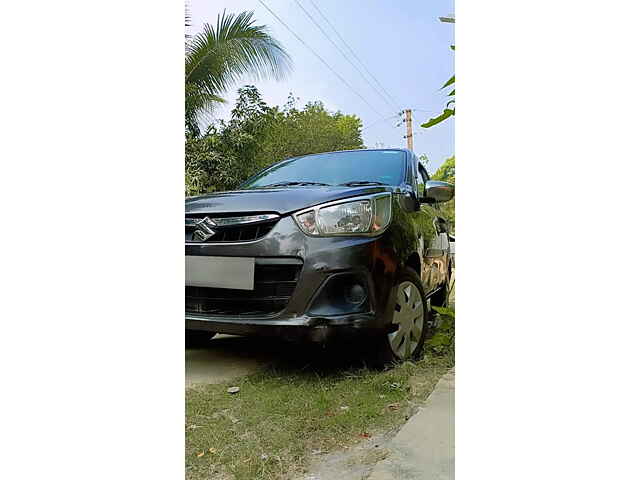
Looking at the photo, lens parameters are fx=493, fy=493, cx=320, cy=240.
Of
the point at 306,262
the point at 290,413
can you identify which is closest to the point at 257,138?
the point at 306,262

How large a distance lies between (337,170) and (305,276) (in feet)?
1.61

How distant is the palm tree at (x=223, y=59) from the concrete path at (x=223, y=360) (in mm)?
793

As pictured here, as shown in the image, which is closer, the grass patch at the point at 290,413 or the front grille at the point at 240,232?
the grass patch at the point at 290,413

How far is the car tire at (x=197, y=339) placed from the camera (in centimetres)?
163

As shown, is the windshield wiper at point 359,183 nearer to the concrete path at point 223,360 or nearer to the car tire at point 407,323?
the car tire at point 407,323

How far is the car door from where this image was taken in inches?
69.9

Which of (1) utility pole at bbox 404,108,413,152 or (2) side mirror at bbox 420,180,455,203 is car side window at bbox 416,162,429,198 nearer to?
(1) utility pole at bbox 404,108,413,152

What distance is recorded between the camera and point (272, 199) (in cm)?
142

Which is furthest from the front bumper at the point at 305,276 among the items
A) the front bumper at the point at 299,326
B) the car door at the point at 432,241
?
the car door at the point at 432,241
